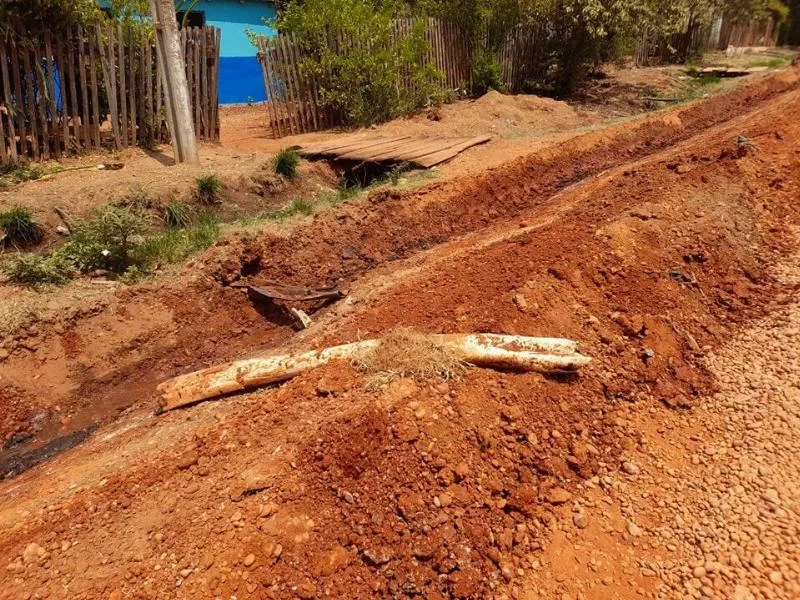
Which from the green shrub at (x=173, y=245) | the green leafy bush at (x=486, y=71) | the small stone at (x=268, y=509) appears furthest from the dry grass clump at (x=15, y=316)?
the green leafy bush at (x=486, y=71)

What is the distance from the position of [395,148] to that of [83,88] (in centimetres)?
464

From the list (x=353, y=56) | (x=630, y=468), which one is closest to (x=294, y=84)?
(x=353, y=56)

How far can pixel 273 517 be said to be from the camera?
2594mm

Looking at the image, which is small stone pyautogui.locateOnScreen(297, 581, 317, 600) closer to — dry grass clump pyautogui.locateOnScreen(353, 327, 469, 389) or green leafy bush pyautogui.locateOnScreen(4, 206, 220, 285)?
dry grass clump pyautogui.locateOnScreen(353, 327, 469, 389)

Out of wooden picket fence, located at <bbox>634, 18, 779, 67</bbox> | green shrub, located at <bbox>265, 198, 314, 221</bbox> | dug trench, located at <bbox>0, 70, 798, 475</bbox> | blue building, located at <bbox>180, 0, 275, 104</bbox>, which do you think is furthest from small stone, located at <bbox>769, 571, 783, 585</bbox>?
wooden picket fence, located at <bbox>634, 18, 779, 67</bbox>

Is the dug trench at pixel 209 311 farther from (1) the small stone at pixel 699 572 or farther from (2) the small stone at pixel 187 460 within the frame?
(1) the small stone at pixel 699 572

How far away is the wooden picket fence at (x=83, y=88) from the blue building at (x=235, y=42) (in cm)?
675

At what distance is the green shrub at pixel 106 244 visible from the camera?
5.14 meters

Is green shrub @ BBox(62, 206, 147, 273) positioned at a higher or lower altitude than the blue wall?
lower

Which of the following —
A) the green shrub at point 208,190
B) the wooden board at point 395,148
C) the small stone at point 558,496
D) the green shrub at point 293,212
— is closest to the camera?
the small stone at point 558,496

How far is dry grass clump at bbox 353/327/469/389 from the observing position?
3287mm

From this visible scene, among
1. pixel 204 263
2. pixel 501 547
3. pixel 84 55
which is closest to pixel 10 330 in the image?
pixel 204 263

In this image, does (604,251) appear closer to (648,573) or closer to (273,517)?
(648,573)

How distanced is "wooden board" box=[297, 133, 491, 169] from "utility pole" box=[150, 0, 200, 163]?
169 centimetres
